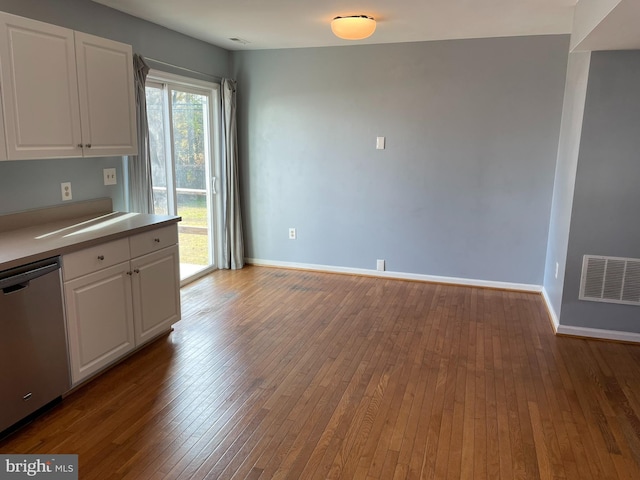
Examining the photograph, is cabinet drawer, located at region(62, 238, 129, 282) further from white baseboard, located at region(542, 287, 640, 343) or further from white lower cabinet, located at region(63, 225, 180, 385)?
white baseboard, located at region(542, 287, 640, 343)

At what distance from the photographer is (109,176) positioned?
11.8 feet

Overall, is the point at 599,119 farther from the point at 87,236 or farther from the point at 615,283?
the point at 87,236

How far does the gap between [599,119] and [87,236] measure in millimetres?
3514

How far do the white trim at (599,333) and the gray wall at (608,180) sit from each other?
32mm

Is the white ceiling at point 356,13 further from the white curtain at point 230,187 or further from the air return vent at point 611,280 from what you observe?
the air return vent at point 611,280

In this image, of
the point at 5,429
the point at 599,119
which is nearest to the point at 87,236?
the point at 5,429

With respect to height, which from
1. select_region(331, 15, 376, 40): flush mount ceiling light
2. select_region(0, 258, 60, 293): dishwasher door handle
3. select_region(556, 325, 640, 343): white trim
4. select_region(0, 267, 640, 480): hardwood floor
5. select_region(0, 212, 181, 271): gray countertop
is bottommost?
select_region(0, 267, 640, 480): hardwood floor

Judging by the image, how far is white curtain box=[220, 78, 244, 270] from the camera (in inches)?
202

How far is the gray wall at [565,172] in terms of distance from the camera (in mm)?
3512

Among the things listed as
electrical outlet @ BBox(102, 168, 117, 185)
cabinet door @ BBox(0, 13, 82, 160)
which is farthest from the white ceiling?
electrical outlet @ BBox(102, 168, 117, 185)

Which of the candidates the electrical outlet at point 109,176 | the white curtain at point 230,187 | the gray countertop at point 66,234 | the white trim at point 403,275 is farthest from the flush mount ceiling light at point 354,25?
the white trim at point 403,275

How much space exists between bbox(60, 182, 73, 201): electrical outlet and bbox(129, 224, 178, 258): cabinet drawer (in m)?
0.65

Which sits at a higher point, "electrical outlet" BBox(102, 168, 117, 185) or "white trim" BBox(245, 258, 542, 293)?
"electrical outlet" BBox(102, 168, 117, 185)

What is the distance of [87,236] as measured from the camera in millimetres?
2738
